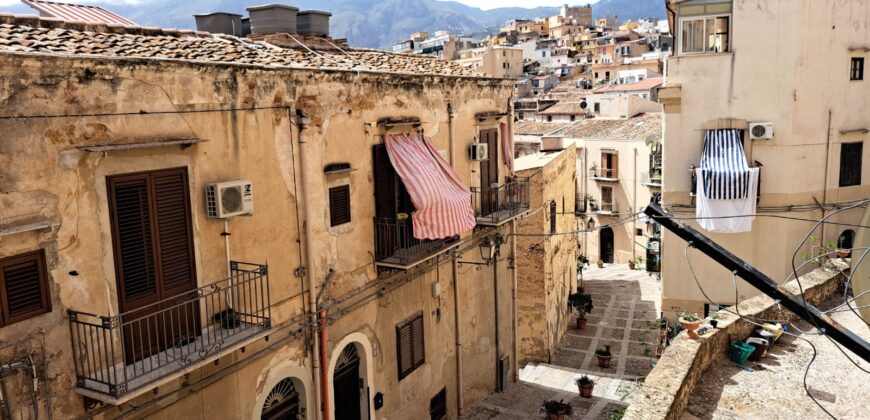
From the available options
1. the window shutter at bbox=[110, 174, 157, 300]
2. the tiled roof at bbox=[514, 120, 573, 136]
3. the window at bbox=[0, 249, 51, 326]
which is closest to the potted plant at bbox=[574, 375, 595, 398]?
the window shutter at bbox=[110, 174, 157, 300]

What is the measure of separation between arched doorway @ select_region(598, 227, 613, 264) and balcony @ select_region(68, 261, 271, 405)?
1627 inches

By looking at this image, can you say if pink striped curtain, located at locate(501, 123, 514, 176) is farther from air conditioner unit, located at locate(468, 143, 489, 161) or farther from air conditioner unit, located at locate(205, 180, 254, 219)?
air conditioner unit, located at locate(205, 180, 254, 219)

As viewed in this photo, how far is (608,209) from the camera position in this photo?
154 feet

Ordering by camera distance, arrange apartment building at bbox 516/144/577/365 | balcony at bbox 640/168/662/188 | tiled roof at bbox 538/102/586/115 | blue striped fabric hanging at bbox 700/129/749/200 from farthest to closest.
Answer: tiled roof at bbox 538/102/586/115 < balcony at bbox 640/168/662/188 < apartment building at bbox 516/144/577/365 < blue striped fabric hanging at bbox 700/129/749/200

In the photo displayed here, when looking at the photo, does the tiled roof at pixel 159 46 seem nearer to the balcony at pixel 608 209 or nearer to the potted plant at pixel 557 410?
the potted plant at pixel 557 410

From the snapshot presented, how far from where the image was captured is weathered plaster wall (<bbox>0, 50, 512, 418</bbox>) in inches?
299

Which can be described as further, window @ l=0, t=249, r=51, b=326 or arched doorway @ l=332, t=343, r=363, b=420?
arched doorway @ l=332, t=343, r=363, b=420

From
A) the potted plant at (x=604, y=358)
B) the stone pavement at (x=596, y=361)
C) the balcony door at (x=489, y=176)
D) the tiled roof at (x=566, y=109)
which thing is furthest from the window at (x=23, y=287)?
the tiled roof at (x=566, y=109)

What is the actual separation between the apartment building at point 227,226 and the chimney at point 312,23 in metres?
0.69

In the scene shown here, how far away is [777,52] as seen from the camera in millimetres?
21656

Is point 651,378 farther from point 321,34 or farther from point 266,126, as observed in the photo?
point 321,34

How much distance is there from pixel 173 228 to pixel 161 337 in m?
1.46

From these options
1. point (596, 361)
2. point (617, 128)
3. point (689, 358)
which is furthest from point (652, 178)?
point (689, 358)

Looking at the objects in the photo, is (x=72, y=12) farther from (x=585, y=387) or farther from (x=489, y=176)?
(x=585, y=387)
